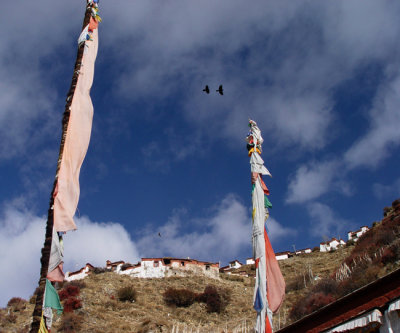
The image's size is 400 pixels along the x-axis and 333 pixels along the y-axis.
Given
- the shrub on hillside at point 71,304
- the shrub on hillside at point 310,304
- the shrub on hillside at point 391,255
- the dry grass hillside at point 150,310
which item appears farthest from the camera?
the shrub on hillside at point 71,304

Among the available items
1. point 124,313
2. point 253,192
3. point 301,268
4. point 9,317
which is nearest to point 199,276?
point 301,268

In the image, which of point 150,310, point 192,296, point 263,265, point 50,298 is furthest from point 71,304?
point 50,298

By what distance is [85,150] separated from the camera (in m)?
11.5

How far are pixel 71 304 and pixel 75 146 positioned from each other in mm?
38481

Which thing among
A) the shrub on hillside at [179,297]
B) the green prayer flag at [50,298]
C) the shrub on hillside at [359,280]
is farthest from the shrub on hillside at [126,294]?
the green prayer flag at [50,298]

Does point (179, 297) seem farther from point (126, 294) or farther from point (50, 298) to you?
point (50, 298)

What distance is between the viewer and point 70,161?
35.9 feet

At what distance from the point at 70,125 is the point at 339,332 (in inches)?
416

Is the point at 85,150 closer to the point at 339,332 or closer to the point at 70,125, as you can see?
the point at 70,125

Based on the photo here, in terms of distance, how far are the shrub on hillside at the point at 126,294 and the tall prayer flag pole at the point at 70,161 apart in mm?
42467

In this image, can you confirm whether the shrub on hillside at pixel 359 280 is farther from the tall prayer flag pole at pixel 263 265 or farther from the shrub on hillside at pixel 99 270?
the shrub on hillside at pixel 99 270

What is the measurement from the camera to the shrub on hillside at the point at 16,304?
159 ft

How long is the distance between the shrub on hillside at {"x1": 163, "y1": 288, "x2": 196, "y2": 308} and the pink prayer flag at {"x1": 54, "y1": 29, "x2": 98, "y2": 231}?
43.3 meters

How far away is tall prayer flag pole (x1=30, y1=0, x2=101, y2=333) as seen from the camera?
923 cm
